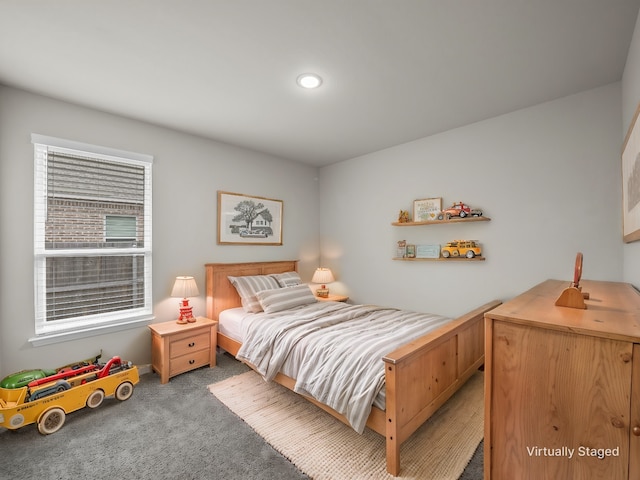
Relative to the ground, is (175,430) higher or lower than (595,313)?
lower

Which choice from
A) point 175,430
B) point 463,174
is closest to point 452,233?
point 463,174

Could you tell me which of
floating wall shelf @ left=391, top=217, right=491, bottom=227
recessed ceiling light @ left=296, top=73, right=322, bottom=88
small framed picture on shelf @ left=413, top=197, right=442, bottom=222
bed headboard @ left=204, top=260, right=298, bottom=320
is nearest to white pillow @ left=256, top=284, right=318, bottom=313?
bed headboard @ left=204, top=260, right=298, bottom=320

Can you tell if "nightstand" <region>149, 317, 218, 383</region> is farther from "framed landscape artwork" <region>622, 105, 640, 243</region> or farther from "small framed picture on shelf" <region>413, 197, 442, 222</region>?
"framed landscape artwork" <region>622, 105, 640, 243</region>

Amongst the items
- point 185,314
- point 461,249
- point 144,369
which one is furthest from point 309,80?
point 144,369

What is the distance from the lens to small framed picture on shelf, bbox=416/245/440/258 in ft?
10.8

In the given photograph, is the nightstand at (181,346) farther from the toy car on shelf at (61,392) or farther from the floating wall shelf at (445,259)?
the floating wall shelf at (445,259)

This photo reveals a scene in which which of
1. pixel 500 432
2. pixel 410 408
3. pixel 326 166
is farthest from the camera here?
pixel 326 166

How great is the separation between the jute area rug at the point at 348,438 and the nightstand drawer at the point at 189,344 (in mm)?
558

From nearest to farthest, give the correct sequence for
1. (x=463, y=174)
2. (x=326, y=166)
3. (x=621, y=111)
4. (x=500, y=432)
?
(x=500, y=432) → (x=621, y=111) → (x=463, y=174) → (x=326, y=166)

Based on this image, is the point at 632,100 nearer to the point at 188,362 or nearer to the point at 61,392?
the point at 188,362

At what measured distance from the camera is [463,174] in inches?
122

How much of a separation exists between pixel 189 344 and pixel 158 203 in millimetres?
1505

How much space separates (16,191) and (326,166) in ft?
11.6

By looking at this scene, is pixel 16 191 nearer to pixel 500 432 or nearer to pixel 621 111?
pixel 500 432
